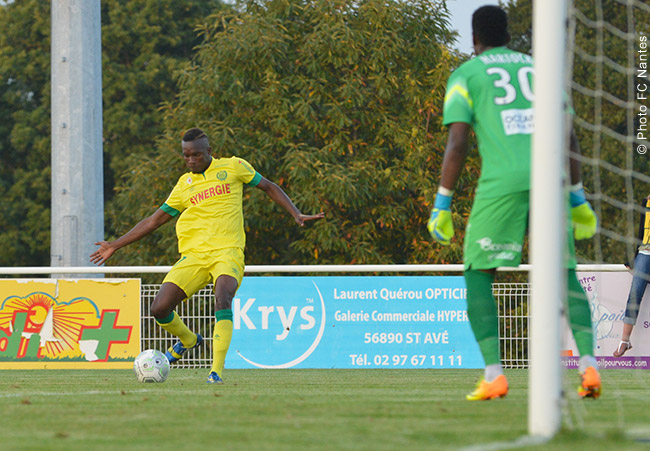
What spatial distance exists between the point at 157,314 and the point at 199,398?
104 inches

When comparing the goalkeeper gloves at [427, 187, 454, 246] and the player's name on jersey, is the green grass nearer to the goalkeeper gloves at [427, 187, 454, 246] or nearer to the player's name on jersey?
the goalkeeper gloves at [427, 187, 454, 246]

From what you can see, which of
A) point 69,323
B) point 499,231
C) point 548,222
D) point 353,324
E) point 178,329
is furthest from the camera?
point 69,323

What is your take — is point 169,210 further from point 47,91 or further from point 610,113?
point 47,91

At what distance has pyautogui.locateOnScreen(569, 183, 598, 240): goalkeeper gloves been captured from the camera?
614cm

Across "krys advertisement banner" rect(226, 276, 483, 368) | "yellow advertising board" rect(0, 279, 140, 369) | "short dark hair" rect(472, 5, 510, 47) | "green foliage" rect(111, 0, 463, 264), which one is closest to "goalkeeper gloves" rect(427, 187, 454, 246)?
"short dark hair" rect(472, 5, 510, 47)

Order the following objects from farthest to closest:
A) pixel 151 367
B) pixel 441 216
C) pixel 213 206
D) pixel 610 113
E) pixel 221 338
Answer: pixel 610 113 → pixel 213 206 → pixel 151 367 → pixel 221 338 → pixel 441 216

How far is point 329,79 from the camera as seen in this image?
20.9m

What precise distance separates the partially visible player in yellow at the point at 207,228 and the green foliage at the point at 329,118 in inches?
393

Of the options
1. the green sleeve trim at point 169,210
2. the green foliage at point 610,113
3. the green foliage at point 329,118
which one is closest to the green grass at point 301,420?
the green sleeve trim at point 169,210

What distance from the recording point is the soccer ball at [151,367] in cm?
905

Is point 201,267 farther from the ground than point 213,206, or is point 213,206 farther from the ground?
point 213,206

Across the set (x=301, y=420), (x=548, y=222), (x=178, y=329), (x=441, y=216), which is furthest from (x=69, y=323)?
(x=548, y=222)

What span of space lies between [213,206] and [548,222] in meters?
5.15

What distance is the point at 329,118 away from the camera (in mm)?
20656
